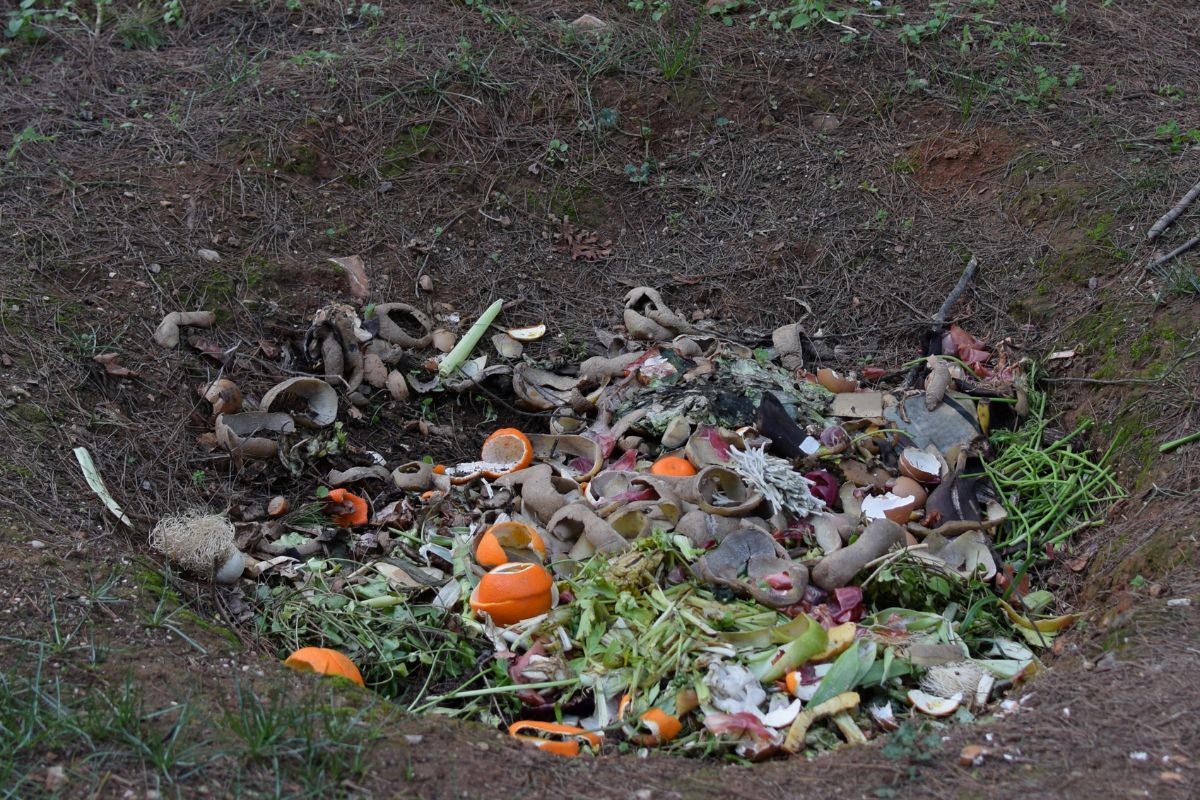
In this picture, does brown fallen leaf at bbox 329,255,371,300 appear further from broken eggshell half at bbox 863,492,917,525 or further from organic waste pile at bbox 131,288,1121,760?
broken eggshell half at bbox 863,492,917,525

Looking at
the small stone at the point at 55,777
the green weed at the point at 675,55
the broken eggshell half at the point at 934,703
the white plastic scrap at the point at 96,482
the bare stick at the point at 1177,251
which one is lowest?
the broken eggshell half at the point at 934,703

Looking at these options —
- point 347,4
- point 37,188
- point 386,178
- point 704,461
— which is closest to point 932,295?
point 704,461

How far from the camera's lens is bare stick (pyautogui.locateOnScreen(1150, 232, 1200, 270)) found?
4070 millimetres

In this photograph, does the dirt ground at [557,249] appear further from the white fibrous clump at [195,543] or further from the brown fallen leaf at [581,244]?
the white fibrous clump at [195,543]

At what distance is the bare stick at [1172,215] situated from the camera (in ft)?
13.9

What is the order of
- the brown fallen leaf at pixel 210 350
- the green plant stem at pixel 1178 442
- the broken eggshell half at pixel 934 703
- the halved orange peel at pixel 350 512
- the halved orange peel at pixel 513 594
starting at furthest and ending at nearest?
the brown fallen leaf at pixel 210 350 → the halved orange peel at pixel 350 512 → the green plant stem at pixel 1178 442 → the halved orange peel at pixel 513 594 → the broken eggshell half at pixel 934 703

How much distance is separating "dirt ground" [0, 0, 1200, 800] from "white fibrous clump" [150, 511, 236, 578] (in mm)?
123

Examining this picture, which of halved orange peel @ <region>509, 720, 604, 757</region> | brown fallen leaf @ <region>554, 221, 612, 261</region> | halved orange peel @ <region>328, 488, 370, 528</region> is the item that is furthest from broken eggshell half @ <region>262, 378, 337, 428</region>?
halved orange peel @ <region>509, 720, 604, 757</region>

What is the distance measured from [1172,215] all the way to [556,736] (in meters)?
3.45

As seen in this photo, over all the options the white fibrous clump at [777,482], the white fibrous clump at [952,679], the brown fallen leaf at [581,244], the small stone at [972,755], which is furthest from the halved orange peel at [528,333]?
the small stone at [972,755]

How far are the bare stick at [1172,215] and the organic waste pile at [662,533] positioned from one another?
2.59 feet

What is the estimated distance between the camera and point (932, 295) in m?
4.70

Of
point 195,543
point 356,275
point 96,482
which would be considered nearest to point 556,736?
point 195,543

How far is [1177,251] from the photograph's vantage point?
4074 mm
